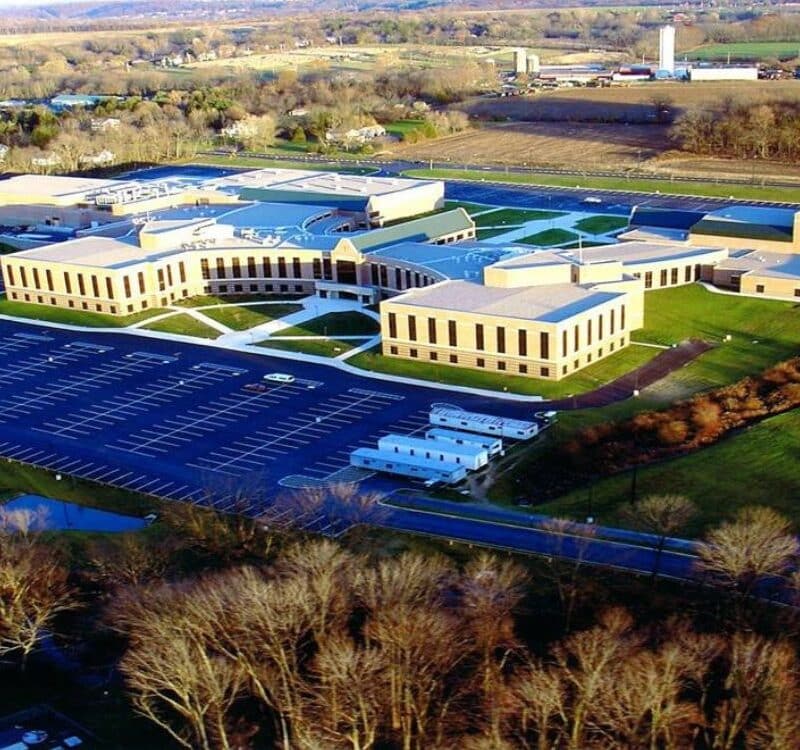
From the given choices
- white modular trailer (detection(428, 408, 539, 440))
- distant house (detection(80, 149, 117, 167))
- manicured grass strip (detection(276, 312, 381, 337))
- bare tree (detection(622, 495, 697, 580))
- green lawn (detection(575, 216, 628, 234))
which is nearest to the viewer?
bare tree (detection(622, 495, 697, 580))

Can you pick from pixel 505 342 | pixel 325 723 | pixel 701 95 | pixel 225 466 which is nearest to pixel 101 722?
pixel 325 723

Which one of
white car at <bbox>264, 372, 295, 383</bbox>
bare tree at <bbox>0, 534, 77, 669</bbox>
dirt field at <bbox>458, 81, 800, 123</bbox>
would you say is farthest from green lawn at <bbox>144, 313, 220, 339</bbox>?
dirt field at <bbox>458, 81, 800, 123</bbox>

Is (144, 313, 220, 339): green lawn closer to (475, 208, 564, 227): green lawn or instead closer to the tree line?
(475, 208, 564, 227): green lawn

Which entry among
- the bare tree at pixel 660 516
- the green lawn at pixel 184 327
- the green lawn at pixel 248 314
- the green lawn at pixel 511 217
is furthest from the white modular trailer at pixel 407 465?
the green lawn at pixel 511 217

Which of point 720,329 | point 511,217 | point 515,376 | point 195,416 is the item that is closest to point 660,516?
point 515,376

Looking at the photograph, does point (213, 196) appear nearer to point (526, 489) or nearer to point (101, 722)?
point (526, 489)
